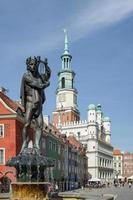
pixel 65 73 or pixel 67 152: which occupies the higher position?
pixel 65 73

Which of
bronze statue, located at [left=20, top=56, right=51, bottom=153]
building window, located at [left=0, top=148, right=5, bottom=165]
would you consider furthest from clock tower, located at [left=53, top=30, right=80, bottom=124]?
bronze statue, located at [left=20, top=56, right=51, bottom=153]

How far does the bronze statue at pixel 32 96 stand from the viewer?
15828 millimetres

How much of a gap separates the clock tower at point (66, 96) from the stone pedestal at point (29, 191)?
130m

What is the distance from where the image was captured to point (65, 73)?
497 ft

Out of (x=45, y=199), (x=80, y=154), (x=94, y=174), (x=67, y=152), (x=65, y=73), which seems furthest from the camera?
(x=65, y=73)

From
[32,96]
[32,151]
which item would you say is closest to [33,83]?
[32,96]

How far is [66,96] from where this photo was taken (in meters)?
149

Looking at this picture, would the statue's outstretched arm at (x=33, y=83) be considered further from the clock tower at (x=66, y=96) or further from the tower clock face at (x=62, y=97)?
the tower clock face at (x=62, y=97)

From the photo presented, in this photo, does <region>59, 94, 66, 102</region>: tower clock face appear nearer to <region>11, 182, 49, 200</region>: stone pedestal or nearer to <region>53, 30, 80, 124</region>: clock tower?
<region>53, 30, 80, 124</region>: clock tower

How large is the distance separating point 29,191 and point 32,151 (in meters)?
1.37

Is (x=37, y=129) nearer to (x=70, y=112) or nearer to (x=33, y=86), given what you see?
(x=33, y=86)

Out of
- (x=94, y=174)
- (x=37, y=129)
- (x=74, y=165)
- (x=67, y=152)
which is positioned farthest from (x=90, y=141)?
(x=37, y=129)

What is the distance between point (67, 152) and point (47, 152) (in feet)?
66.6

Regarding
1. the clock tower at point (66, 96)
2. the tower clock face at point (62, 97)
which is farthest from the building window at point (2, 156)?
the tower clock face at point (62, 97)
